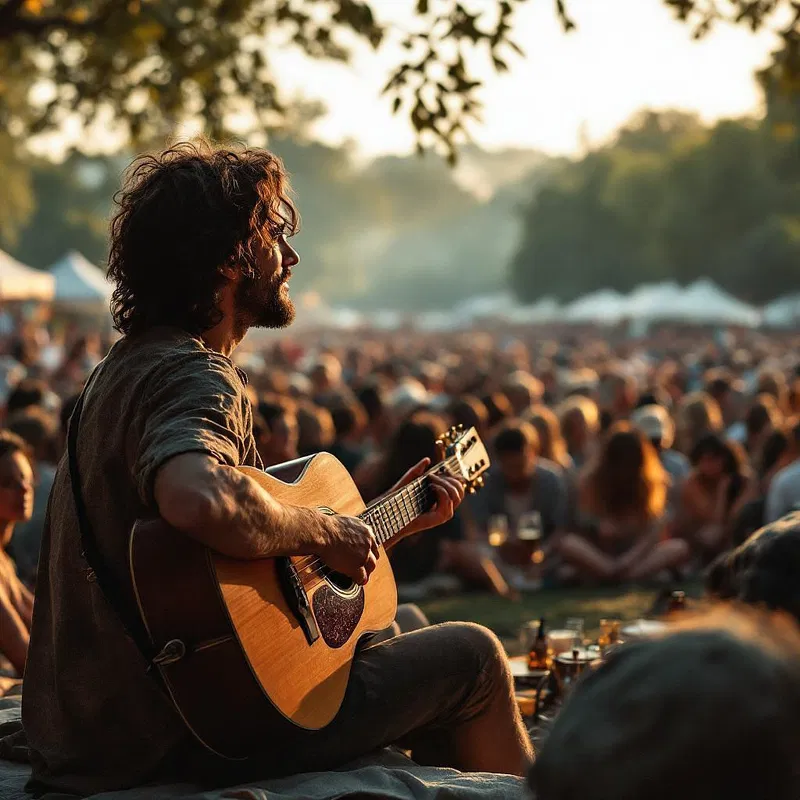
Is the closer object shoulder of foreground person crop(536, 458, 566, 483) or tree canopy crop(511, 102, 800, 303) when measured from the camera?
shoulder of foreground person crop(536, 458, 566, 483)

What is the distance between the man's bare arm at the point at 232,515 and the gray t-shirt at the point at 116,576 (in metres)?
0.10

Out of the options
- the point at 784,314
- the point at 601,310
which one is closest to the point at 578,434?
the point at 784,314

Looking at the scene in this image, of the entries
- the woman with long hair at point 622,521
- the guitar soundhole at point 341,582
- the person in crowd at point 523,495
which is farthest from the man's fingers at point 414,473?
the person in crowd at point 523,495

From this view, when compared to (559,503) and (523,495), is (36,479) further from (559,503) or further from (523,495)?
(559,503)

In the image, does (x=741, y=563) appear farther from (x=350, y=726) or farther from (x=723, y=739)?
(x=350, y=726)

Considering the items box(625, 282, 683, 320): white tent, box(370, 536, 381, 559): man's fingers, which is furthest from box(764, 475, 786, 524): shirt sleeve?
box(625, 282, 683, 320): white tent

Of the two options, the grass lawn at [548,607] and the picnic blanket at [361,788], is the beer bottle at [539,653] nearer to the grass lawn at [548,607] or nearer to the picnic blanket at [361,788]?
the picnic blanket at [361,788]

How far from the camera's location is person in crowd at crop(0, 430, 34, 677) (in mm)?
5035

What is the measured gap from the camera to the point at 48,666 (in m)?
3.39

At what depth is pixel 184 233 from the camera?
3332 mm

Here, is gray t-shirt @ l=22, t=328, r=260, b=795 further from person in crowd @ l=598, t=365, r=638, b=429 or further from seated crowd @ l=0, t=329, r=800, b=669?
person in crowd @ l=598, t=365, r=638, b=429

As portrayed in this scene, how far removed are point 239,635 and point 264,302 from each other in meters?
0.88

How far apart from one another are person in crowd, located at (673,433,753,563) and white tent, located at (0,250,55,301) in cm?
1841

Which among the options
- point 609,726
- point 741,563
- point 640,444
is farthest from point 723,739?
point 640,444
